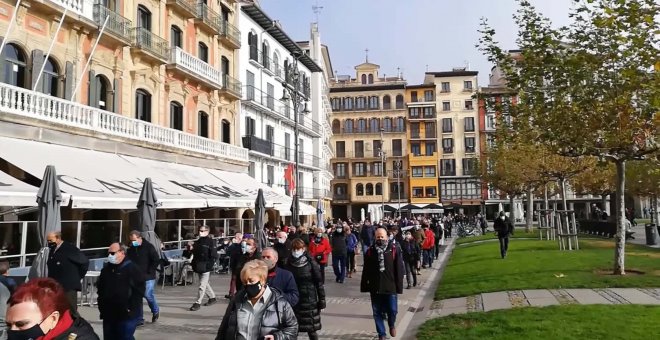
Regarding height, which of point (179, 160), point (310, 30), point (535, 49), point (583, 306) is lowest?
point (583, 306)

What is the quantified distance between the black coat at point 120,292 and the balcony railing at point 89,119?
10601mm

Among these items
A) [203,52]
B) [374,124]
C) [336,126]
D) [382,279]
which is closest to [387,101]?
[374,124]

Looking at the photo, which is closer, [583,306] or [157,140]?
[583,306]

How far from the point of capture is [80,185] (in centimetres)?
1462

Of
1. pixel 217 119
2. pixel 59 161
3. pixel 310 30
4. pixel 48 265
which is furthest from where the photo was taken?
pixel 310 30

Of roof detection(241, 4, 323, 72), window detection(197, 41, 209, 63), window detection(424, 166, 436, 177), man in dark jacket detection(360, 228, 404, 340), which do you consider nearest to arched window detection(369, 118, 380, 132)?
window detection(424, 166, 436, 177)

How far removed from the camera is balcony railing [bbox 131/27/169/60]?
21716 millimetres

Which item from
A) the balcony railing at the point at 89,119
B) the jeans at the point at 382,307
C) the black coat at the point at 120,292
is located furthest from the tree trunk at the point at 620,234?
the balcony railing at the point at 89,119

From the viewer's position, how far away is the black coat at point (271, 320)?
4348 mm

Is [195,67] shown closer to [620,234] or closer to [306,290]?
[620,234]

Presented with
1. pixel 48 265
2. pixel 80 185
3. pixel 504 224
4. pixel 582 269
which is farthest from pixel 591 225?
pixel 48 265

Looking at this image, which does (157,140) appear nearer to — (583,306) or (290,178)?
(290,178)

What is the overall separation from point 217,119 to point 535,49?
60.8ft

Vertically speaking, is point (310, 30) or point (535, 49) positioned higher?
point (310, 30)
